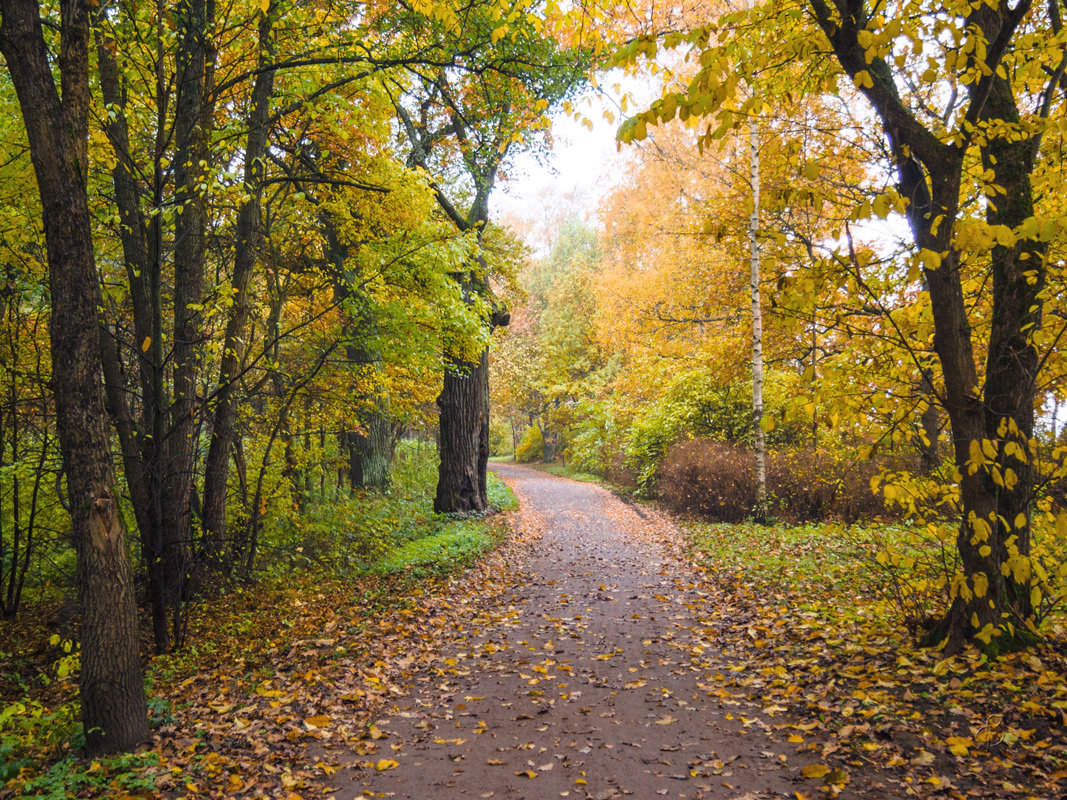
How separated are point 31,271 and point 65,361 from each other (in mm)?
3789

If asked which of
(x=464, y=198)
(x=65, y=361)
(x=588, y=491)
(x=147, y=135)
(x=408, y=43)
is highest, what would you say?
(x=464, y=198)

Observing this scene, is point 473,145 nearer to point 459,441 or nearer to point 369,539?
point 459,441

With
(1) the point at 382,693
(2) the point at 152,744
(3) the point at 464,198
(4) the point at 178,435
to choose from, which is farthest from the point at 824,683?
(3) the point at 464,198

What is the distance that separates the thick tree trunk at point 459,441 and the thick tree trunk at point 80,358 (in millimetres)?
9063

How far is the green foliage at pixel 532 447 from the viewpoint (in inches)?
1560

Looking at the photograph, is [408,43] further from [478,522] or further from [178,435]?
[478,522]

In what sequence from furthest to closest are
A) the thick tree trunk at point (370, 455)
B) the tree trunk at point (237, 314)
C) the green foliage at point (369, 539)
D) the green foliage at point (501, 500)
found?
1. the green foliage at point (501, 500)
2. the thick tree trunk at point (370, 455)
3. the green foliage at point (369, 539)
4. the tree trunk at point (237, 314)

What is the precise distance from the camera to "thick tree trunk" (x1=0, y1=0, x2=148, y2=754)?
3496 mm

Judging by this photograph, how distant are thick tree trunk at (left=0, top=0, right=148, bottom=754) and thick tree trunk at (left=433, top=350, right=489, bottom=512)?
29.7ft

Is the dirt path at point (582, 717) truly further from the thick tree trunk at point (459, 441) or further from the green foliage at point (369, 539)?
the thick tree trunk at point (459, 441)

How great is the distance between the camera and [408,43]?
673cm

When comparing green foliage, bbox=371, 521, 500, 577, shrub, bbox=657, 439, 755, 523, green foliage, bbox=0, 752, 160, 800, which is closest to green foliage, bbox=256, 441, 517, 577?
green foliage, bbox=371, 521, 500, 577

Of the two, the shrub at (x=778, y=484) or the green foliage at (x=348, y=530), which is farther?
the shrub at (x=778, y=484)

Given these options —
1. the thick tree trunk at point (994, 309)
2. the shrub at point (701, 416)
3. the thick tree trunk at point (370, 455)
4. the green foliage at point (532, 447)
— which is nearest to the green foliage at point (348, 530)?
the thick tree trunk at point (370, 455)
